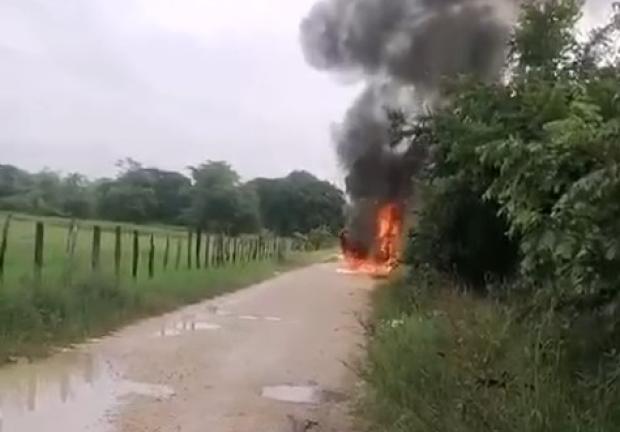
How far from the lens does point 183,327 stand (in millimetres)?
14336

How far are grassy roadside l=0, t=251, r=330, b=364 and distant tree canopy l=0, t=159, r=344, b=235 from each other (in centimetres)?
2670

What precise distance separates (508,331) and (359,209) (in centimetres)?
1795

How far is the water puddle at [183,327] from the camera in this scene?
13.4 meters

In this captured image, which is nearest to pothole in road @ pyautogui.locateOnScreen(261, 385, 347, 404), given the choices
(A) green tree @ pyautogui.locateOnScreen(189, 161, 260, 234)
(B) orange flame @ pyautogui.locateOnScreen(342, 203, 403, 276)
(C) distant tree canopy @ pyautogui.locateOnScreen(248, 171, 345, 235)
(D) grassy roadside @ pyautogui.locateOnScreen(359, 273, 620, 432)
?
(D) grassy roadside @ pyautogui.locateOnScreen(359, 273, 620, 432)

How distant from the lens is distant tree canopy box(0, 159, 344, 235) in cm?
5088

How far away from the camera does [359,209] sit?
2470 cm

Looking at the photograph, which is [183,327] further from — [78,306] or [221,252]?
[221,252]

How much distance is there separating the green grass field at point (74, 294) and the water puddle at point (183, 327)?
0.72 m

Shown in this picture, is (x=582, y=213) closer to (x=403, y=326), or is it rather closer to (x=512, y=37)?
(x=403, y=326)

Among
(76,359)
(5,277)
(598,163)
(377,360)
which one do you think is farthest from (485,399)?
(5,277)

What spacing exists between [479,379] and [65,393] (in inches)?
169

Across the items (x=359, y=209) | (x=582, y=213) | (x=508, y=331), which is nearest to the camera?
(x=582, y=213)

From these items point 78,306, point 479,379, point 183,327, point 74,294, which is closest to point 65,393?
point 479,379

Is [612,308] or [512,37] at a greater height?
[512,37]
